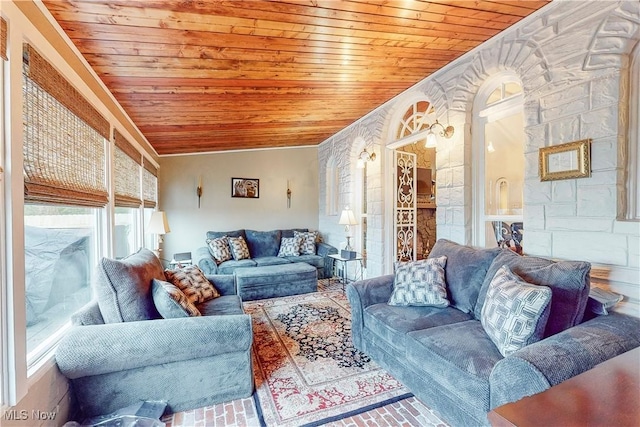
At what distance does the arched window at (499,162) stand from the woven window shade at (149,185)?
13.6 feet

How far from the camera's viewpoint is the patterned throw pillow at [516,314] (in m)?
1.48

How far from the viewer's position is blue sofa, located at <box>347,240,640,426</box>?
127 centimetres

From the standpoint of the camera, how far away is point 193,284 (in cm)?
Result: 274

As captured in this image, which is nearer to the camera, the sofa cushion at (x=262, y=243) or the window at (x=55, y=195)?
the window at (x=55, y=195)

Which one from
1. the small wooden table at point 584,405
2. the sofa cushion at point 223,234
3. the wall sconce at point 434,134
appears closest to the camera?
the small wooden table at point 584,405

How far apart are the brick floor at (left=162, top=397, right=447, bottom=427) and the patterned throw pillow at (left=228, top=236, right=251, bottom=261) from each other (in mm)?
3242

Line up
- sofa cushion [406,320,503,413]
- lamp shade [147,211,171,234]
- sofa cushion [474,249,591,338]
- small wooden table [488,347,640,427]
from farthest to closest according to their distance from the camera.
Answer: lamp shade [147,211,171,234] < sofa cushion [474,249,591,338] < sofa cushion [406,320,503,413] < small wooden table [488,347,640,427]

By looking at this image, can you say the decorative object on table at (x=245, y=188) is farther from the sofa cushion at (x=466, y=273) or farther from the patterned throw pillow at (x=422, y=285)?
the sofa cushion at (x=466, y=273)

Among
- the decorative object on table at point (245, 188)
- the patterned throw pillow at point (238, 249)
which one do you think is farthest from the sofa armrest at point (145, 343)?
the decorative object on table at point (245, 188)

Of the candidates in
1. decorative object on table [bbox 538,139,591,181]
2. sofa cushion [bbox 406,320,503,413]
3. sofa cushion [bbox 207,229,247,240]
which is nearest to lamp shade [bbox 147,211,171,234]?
sofa cushion [bbox 207,229,247,240]

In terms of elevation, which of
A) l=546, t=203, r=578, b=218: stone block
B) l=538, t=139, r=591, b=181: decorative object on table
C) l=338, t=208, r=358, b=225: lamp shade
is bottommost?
l=338, t=208, r=358, b=225: lamp shade

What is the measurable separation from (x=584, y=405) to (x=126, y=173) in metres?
3.93

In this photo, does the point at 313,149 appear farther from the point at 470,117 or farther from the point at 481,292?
the point at 481,292

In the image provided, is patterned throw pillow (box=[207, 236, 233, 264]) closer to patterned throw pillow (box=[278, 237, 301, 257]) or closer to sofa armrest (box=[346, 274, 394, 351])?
patterned throw pillow (box=[278, 237, 301, 257])
